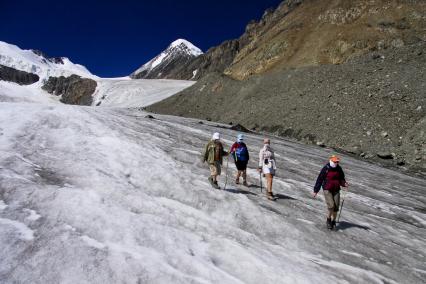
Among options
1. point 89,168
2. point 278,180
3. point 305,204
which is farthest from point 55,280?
point 278,180

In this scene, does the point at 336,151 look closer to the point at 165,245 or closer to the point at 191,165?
the point at 191,165

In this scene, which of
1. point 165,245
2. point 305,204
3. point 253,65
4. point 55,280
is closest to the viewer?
point 55,280

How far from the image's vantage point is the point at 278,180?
16844 mm

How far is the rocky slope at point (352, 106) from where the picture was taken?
3081 centimetres

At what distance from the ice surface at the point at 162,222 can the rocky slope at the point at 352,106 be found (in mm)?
13657

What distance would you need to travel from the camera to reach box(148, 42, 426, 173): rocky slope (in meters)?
30.8

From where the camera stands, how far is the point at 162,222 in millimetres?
9945

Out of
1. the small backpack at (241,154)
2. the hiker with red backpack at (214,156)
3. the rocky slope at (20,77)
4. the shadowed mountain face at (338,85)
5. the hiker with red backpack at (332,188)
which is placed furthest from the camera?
the rocky slope at (20,77)

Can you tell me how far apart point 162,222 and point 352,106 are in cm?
2962

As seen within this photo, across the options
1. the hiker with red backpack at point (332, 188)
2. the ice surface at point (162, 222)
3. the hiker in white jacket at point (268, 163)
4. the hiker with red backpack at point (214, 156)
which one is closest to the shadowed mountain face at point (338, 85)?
the ice surface at point (162, 222)

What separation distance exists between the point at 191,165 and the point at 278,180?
334 centimetres

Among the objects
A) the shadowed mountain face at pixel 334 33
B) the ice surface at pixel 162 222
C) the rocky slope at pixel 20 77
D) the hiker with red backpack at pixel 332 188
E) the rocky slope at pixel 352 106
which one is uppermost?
the shadowed mountain face at pixel 334 33

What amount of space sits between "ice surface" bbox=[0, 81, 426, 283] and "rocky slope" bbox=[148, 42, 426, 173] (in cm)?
1366

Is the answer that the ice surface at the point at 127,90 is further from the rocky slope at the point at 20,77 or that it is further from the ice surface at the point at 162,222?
the rocky slope at the point at 20,77
